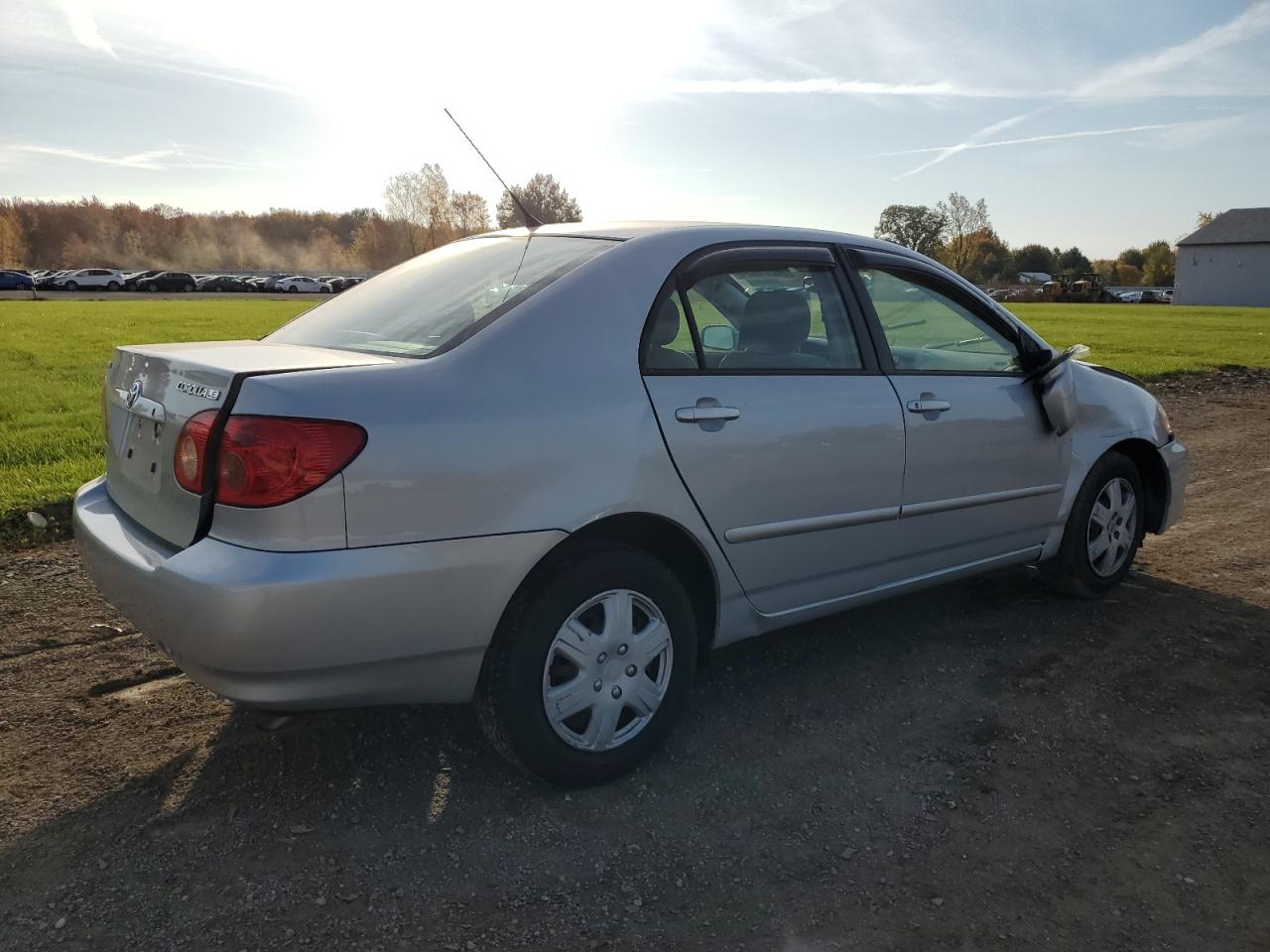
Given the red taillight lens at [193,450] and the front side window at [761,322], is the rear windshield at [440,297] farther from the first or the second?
the red taillight lens at [193,450]

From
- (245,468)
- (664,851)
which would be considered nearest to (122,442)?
(245,468)

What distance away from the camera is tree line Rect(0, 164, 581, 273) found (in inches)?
4092

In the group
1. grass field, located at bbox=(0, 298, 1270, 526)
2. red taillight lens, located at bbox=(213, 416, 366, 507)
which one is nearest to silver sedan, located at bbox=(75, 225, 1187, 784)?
red taillight lens, located at bbox=(213, 416, 366, 507)

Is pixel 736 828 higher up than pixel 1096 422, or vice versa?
pixel 1096 422

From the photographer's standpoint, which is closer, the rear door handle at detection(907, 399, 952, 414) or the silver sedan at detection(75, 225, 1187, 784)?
the silver sedan at detection(75, 225, 1187, 784)

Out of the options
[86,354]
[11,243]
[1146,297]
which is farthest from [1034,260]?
[11,243]

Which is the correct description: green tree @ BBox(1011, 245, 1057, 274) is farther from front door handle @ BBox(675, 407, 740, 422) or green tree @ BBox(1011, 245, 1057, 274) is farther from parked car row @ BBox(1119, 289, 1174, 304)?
front door handle @ BBox(675, 407, 740, 422)

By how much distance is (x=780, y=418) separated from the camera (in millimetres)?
3332

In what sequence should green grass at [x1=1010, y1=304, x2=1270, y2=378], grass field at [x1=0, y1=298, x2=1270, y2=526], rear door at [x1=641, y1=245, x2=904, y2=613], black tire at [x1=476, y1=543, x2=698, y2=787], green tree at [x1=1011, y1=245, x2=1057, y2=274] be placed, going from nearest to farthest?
black tire at [x1=476, y1=543, x2=698, y2=787]
rear door at [x1=641, y1=245, x2=904, y2=613]
grass field at [x1=0, y1=298, x2=1270, y2=526]
green grass at [x1=1010, y1=304, x2=1270, y2=378]
green tree at [x1=1011, y1=245, x2=1057, y2=274]

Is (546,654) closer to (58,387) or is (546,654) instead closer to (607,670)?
(607,670)

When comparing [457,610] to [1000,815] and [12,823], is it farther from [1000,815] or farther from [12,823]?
[1000,815]

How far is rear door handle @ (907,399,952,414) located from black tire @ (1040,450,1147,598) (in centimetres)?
116

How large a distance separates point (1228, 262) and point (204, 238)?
352ft

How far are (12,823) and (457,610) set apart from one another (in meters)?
1.40
